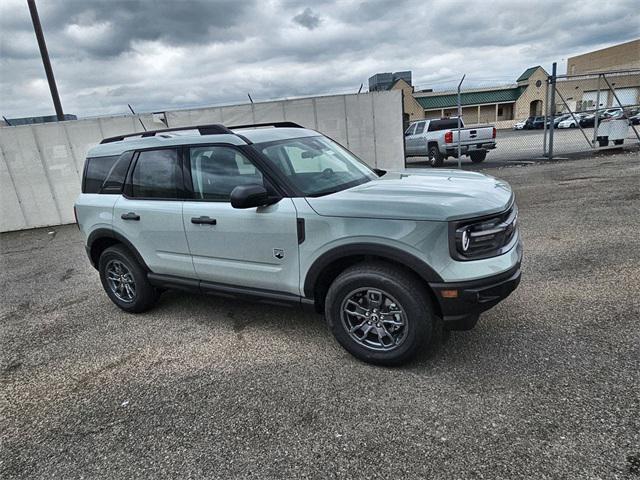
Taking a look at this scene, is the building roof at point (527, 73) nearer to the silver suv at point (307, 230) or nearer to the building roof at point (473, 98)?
the building roof at point (473, 98)

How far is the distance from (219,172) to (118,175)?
139 cm

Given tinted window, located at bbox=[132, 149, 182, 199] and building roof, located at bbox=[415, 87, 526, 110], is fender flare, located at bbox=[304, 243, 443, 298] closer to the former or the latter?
tinted window, located at bbox=[132, 149, 182, 199]

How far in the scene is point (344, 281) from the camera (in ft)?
9.83

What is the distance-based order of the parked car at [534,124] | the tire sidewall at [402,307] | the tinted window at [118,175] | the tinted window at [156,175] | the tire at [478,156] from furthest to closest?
the parked car at [534,124], the tire at [478,156], the tinted window at [118,175], the tinted window at [156,175], the tire sidewall at [402,307]

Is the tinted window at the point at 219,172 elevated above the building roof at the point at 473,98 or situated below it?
below

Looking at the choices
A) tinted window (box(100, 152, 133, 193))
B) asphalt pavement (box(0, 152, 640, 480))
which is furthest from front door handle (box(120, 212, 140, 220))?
asphalt pavement (box(0, 152, 640, 480))

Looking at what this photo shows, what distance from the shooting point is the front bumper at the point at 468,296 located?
2.67 meters

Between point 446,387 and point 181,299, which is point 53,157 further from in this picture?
point 446,387

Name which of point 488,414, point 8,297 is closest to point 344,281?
point 488,414

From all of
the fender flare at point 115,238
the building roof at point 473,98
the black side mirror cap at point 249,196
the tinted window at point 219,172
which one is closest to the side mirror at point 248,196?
the black side mirror cap at point 249,196

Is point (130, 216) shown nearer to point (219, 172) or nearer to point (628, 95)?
point (219, 172)

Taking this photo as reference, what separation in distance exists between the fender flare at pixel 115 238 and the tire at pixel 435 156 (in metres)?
13.0

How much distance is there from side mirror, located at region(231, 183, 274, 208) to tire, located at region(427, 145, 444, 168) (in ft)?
43.5

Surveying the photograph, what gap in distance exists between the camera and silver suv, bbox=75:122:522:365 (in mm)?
2729
